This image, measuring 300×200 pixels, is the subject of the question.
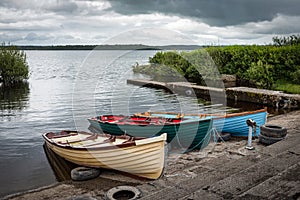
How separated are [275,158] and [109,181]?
3.91m

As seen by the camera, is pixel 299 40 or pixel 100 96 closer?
pixel 100 96

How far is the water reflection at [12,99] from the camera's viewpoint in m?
17.6

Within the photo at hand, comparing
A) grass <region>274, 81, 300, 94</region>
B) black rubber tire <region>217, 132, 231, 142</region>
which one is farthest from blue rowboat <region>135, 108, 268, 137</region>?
grass <region>274, 81, 300, 94</region>

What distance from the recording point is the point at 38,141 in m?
11.8

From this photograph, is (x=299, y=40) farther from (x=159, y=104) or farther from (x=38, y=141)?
(x=38, y=141)

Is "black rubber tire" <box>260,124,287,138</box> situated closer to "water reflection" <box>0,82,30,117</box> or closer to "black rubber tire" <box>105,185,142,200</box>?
"black rubber tire" <box>105,185,142,200</box>

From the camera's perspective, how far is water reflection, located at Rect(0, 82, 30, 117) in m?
17.6

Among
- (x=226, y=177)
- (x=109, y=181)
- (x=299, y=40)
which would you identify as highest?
(x=299, y=40)

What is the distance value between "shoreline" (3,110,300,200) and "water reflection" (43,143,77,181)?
3.04 feet

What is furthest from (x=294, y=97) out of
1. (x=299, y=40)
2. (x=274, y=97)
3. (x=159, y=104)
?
(x=299, y=40)

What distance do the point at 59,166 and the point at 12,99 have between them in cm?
1390

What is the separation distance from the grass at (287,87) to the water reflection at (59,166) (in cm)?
1473

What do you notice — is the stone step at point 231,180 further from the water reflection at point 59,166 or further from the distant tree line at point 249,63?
the distant tree line at point 249,63

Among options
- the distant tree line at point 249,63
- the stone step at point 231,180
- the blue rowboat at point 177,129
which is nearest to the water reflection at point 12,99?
the blue rowboat at point 177,129
